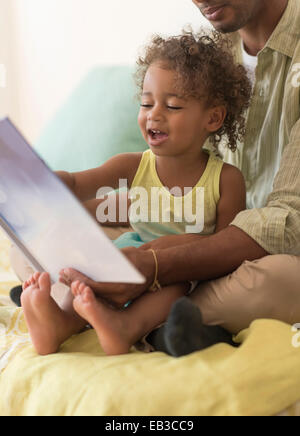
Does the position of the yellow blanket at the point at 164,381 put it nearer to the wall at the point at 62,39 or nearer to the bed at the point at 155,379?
the bed at the point at 155,379

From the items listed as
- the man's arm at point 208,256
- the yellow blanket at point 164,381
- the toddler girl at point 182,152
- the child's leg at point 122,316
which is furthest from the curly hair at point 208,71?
the yellow blanket at point 164,381

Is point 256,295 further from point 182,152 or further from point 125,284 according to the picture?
point 182,152

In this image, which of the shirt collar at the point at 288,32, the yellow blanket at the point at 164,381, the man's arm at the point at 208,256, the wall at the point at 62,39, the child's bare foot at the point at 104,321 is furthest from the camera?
the wall at the point at 62,39

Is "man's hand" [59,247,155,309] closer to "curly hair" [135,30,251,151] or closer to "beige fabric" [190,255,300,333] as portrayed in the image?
"beige fabric" [190,255,300,333]

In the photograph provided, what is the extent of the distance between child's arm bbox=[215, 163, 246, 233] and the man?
0.10 meters

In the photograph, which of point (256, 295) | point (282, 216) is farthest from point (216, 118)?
point (256, 295)

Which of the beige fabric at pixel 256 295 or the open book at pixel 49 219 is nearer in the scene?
the open book at pixel 49 219

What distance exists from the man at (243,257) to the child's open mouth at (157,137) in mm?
224

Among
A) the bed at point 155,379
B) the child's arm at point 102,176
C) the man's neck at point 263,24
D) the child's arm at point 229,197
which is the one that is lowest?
the bed at point 155,379

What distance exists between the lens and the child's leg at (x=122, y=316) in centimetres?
105

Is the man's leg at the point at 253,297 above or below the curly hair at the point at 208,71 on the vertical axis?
below

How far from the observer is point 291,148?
4.25ft
